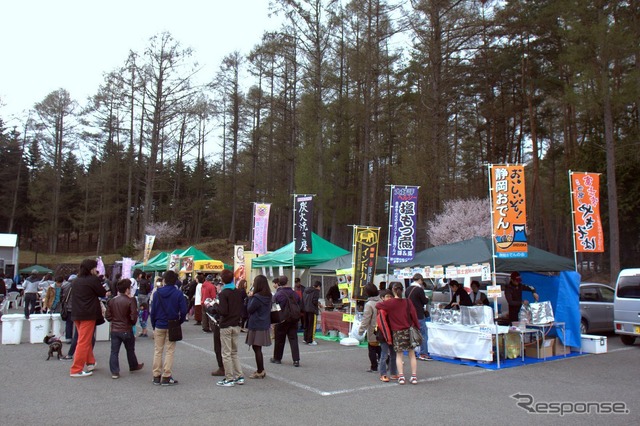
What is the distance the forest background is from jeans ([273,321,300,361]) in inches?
492

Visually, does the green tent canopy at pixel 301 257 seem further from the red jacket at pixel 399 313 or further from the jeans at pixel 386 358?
the red jacket at pixel 399 313

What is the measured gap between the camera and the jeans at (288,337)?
8344 millimetres

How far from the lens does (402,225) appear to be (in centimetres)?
1181

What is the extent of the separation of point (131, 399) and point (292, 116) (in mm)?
29581

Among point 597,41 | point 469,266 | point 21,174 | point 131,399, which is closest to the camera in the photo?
point 131,399

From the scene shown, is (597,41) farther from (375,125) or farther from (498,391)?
(498,391)

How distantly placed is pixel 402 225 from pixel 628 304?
17.6 ft

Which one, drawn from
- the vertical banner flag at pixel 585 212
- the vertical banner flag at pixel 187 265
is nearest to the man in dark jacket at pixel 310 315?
the vertical banner flag at pixel 585 212

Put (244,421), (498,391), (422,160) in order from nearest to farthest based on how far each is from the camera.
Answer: (244,421) < (498,391) < (422,160)

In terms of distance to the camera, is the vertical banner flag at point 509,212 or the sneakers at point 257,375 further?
the vertical banner flag at point 509,212

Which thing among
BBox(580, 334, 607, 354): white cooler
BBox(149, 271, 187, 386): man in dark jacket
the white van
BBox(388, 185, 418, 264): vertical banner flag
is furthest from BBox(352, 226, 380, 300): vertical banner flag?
the white van

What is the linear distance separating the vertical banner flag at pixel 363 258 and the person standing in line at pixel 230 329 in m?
4.97

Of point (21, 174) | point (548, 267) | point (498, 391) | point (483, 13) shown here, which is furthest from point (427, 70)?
point (21, 174)

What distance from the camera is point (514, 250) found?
8930 mm
